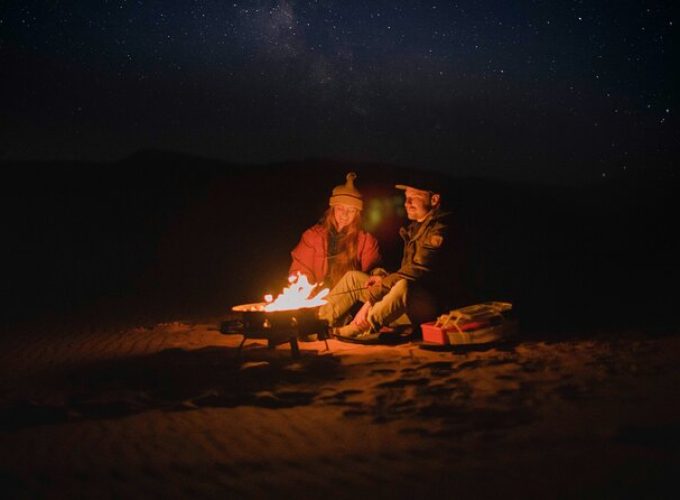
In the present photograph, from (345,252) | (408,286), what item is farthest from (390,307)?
(345,252)

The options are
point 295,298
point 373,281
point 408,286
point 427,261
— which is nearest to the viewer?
point 408,286

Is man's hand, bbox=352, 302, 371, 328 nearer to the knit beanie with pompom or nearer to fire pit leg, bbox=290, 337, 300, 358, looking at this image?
fire pit leg, bbox=290, 337, 300, 358

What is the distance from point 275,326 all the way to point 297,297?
45.0 inches

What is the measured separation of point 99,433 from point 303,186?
98.8 ft

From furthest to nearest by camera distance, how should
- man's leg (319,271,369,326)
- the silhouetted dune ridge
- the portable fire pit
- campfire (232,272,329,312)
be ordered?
the silhouetted dune ridge → man's leg (319,271,369,326) → campfire (232,272,329,312) → the portable fire pit

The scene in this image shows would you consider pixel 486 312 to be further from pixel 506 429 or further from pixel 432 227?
pixel 506 429

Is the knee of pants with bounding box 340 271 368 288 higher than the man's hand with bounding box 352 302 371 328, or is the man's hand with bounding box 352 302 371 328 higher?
the knee of pants with bounding box 340 271 368 288

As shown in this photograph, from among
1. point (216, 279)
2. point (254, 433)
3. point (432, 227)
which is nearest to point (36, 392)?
point (254, 433)

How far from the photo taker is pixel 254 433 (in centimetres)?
518

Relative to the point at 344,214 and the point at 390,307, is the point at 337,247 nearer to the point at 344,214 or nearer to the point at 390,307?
the point at 344,214

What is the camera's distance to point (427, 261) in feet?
27.5

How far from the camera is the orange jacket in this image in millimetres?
9398

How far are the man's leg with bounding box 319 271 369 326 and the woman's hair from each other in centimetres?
40

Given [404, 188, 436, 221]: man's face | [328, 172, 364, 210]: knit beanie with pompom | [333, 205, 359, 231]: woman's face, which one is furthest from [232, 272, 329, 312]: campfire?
[404, 188, 436, 221]: man's face
